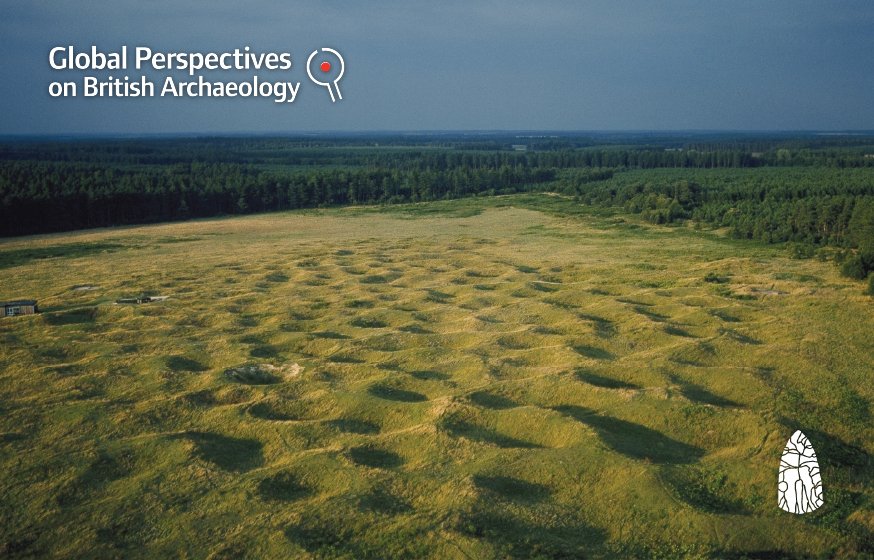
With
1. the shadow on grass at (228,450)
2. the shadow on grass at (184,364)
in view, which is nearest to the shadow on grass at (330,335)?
the shadow on grass at (184,364)

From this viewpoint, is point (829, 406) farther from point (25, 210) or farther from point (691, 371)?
point (25, 210)

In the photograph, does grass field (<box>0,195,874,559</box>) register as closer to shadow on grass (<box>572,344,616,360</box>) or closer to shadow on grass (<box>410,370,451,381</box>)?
shadow on grass (<box>410,370,451,381</box>)

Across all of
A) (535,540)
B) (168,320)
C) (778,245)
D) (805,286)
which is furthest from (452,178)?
(535,540)

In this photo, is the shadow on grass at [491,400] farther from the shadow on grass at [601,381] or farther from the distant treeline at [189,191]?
the distant treeline at [189,191]

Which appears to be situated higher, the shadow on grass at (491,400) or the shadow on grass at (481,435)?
the shadow on grass at (491,400)

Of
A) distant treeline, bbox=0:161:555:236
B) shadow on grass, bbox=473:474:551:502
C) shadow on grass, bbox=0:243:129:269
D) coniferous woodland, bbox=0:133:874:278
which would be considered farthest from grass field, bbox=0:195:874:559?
distant treeline, bbox=0:161:555:236
